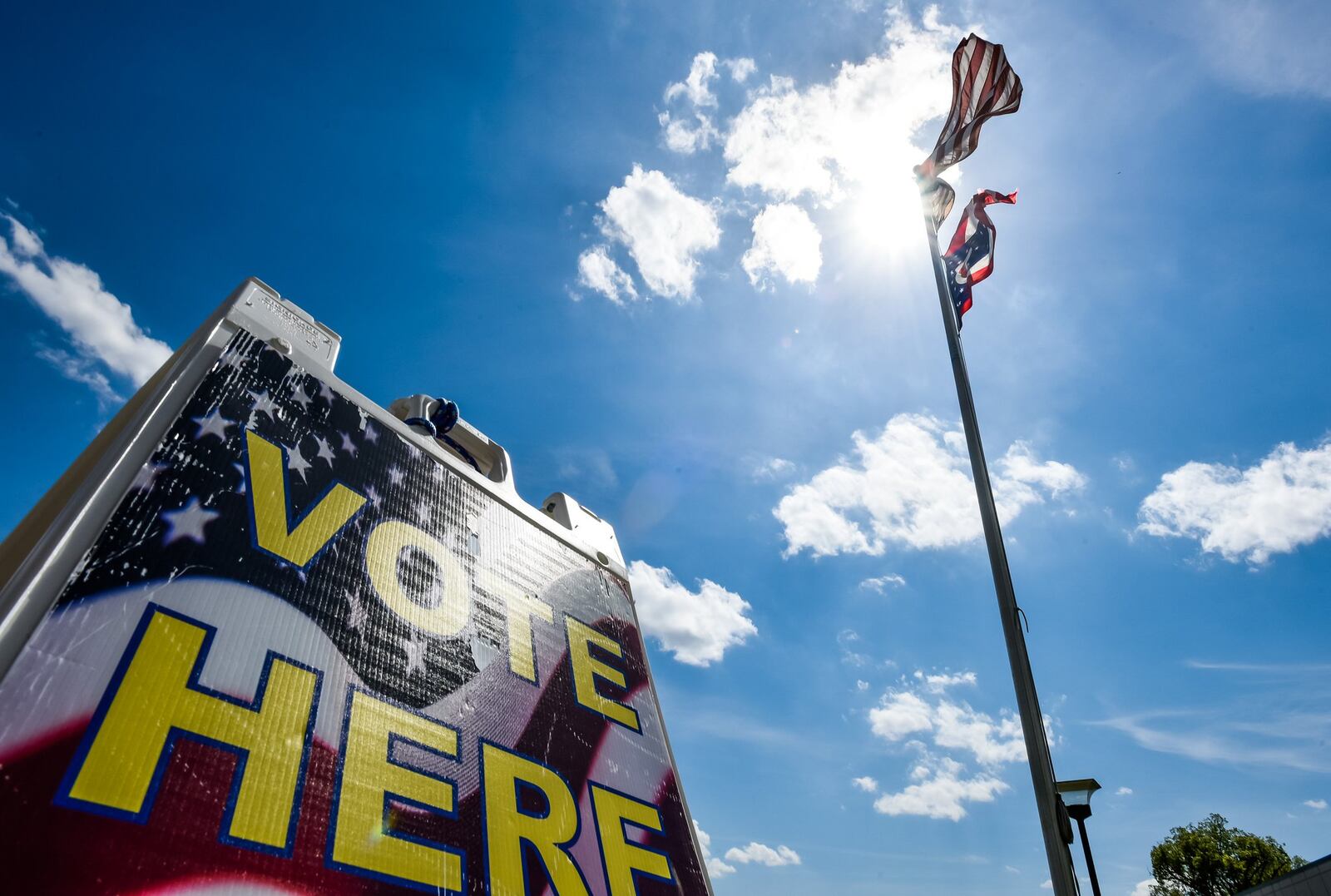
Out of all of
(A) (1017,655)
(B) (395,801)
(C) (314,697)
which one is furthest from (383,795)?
(A) (1017,655)

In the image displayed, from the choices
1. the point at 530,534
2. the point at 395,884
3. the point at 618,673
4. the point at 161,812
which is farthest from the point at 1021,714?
the point at 161,812

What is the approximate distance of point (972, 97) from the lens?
7.05 meters

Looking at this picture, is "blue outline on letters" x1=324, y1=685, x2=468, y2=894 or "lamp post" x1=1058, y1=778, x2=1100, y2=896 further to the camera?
"lamp post" x1=1058, y1=778, x2=1100, y2=896

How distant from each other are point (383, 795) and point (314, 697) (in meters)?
0.48

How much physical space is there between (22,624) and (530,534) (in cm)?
298

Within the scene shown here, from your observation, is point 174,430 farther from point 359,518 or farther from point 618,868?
point 618,868

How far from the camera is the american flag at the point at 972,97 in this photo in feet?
22.8

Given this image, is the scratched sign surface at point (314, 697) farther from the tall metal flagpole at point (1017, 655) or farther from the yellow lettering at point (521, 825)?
the tall metal flagpole at point (1017, 655)

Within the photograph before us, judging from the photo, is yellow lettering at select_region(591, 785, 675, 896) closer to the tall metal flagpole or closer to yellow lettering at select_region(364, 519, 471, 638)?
yellow lettering at select_region(364, 519, 471, 638)

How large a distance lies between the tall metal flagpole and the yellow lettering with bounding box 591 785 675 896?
2310mm

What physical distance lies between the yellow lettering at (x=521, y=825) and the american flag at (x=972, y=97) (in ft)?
22.8

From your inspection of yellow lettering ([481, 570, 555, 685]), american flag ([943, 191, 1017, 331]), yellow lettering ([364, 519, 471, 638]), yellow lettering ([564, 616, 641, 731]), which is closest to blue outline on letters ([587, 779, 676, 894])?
yellow lettering ([564, 616, 641, 731])

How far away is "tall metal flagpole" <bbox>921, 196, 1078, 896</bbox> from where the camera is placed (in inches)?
157

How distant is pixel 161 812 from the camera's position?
2035mm
